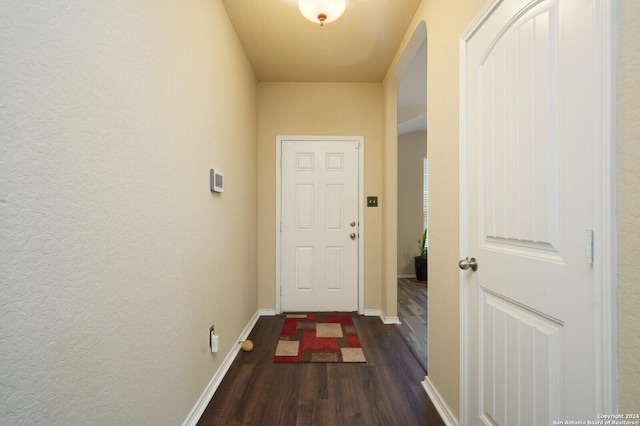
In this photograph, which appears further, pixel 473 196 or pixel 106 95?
pixel 473 196

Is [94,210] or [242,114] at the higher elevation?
[242,114]

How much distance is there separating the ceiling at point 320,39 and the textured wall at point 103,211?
0.66 metres

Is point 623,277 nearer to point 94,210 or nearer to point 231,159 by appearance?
point 94,210

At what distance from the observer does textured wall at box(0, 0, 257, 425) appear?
2.28 ft

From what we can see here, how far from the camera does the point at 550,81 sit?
38.1 inches

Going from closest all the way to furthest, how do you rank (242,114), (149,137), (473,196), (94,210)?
(94,210), (149,137), (473,196), (242,114)

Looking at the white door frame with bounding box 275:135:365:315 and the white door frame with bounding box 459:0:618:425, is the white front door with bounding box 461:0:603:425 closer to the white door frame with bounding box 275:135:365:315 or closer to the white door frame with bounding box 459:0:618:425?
the white door frame with bounding box 459:0:618:425

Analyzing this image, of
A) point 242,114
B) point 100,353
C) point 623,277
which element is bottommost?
point 100,353

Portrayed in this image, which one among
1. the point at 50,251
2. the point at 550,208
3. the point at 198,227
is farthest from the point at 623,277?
the point at 198,227

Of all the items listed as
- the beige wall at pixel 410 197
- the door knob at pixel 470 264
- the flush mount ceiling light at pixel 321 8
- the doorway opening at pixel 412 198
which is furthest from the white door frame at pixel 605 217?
the beige wall at pixel 410 197

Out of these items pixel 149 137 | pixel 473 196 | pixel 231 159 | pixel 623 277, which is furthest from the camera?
pixel 231 159

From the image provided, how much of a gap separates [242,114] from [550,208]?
2460 millimetres

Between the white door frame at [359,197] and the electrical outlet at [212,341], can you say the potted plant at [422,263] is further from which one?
the electrical outlet at [212,341]

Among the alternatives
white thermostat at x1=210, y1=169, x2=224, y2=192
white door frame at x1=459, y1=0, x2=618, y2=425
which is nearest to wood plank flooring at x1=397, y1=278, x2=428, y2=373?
white door frame at x1=459, y1=0, x2=618, y2=425
